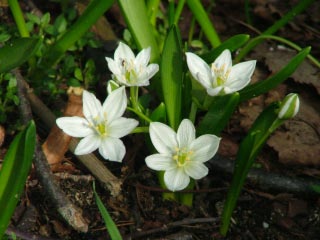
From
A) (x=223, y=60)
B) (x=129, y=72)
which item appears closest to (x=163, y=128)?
(x=129, y=72)

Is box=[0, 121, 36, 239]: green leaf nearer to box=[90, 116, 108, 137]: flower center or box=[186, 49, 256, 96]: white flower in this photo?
box=[90, 116, 108, 137]: flower center

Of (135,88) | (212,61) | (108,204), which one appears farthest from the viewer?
(108,204)

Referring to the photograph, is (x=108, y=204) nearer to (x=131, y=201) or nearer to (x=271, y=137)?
(x=131, y=201)

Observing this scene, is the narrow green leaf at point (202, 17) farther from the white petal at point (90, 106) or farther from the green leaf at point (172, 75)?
the white petal at point (90, 106)

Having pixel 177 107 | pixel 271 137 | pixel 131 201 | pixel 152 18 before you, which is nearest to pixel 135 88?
pixel 177 107

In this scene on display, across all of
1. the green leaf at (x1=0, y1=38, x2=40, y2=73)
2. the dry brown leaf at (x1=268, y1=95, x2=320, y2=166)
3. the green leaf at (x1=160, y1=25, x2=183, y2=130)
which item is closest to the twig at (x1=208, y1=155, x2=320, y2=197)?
the dry brown leaf at (x1=268, y1=95, x2=320, y2=166)

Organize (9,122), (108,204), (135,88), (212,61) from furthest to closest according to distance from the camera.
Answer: (9,122)
(108,204)
(212,61)
(135,88)

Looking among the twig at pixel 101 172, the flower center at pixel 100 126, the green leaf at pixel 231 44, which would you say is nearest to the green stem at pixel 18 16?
the twig at pixel 101 172
